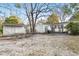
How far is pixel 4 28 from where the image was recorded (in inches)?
57.1

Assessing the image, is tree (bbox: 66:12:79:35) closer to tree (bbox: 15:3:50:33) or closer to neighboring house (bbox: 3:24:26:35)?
tree (bbox: 15:3:50:33)

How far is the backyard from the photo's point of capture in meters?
1.42

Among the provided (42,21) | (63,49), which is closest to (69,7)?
(42,21)


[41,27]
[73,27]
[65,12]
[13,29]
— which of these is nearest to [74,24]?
[73,27]

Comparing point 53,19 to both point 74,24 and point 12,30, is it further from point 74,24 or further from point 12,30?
point 12,30

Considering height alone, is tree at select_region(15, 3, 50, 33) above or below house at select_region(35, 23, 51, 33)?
above

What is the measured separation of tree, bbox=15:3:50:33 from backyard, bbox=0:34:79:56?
0.37 feet

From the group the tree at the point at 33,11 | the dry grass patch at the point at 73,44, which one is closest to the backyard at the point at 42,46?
the dry grass patch at the point at 73,44

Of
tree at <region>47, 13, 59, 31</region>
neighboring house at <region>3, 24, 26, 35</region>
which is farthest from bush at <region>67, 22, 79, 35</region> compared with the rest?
neighboring house at <region>3, 24, 26, 35</region>

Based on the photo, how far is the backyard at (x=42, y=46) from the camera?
1417mm

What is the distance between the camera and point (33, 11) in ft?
4.78

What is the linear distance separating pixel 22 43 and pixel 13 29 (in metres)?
0.15

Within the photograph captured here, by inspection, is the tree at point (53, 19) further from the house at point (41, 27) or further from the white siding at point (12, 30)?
the white siding at point (12, 30)

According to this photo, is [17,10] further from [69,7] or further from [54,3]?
[69,7]
